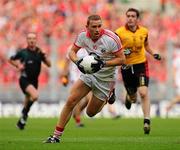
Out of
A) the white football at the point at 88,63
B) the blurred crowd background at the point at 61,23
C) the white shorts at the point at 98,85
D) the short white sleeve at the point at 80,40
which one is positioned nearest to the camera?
the white football at the point at 88,63

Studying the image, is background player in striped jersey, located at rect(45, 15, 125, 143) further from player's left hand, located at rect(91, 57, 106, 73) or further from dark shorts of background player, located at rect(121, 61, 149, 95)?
dark shorts of background player, located at rect(121, 61, 149, 95)

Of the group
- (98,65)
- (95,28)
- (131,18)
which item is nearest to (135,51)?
(131,18)

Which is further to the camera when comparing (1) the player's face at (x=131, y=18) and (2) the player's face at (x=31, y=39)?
(2) the player's face at (x=31, y=39)

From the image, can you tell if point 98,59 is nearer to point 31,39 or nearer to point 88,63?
point 88,63

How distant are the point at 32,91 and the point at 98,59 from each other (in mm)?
7778

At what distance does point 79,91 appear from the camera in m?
14.2

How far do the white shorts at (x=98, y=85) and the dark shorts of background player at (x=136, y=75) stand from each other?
3.48 meters

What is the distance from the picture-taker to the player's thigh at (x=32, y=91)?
21141 mm

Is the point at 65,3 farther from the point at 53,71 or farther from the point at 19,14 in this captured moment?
the point at 53,71

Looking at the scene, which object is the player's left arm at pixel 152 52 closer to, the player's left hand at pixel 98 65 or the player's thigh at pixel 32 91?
the player's thigh at pixel 32 91

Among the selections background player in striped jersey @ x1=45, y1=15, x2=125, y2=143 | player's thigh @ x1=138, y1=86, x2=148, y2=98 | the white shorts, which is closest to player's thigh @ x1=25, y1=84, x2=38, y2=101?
player's thigh @ x1=138, y1=86, x2=148, y2=98

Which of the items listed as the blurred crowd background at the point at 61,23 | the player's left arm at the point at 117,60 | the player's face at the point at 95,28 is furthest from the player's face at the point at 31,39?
the blurred crowd background at the point at 61,23

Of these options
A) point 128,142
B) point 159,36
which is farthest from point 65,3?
point 128,142

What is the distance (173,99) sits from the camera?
30.1 metres
